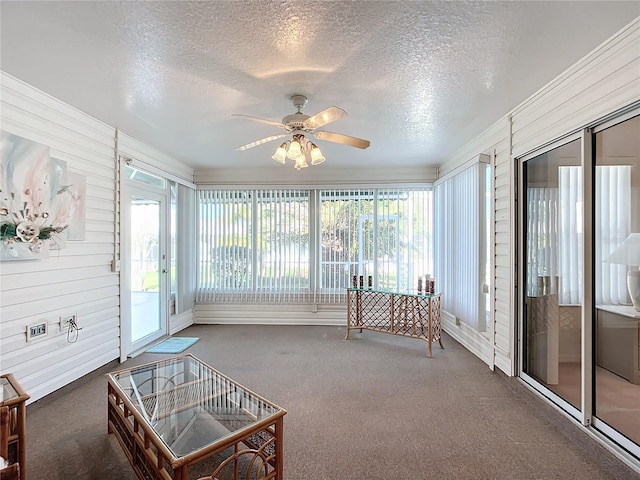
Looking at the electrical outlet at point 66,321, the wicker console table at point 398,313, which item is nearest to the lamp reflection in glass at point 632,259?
the wicker console table at point 398,313

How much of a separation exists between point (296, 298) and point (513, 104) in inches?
152

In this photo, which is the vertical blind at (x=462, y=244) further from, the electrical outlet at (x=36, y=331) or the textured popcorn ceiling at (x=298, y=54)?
the electrical outlet at (x=36, y=331)

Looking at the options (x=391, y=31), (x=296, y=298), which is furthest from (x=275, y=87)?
(x=296, y=298)

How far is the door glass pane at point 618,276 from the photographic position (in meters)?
1.96

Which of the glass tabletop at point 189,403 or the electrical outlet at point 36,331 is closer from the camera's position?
the glass tabletop at point 189,403

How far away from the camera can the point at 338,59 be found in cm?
211

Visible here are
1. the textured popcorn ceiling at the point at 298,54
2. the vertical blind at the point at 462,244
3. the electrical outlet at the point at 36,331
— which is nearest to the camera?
the textured popcorn ceiling at the point at 298,54

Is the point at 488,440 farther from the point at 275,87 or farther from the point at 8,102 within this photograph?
the point at 8,102

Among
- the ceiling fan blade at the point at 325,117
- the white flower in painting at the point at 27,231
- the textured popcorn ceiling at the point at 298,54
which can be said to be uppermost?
the textured popcorn ceiling at the point at 298,54

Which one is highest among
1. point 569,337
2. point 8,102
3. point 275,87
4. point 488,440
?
point 275,87

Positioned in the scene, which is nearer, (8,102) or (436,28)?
(436,28)

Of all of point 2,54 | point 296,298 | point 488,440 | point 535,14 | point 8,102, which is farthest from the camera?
point 296,298

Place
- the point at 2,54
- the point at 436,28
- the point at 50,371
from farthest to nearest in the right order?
the point at 50,371 < the point at 2,54 < the point at 436,28

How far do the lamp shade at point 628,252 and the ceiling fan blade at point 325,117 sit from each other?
1906 mm
